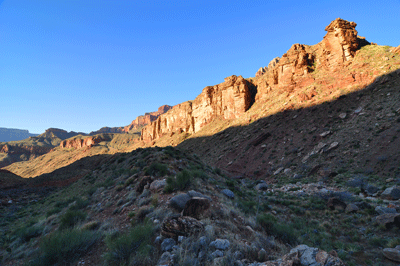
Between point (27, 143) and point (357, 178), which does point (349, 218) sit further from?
point (27, 143)

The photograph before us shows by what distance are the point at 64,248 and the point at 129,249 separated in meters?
1.84

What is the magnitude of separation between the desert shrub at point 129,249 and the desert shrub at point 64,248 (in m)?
0.92

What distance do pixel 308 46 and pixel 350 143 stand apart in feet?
110

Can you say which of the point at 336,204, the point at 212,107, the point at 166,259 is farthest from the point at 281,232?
the point at 212,107

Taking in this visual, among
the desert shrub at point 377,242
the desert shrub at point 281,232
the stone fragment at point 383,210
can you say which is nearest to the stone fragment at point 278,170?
the stone fragment at point 383,210

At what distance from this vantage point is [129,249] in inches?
153

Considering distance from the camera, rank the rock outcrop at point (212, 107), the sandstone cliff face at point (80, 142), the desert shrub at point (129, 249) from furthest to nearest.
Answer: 1. the sandstone cliff face at point (80, 142)
2. the rock outcrop at point (212, 107)
3. the desert shrub at point (129, 249)

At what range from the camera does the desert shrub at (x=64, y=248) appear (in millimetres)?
4109

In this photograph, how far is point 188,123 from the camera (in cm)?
6619

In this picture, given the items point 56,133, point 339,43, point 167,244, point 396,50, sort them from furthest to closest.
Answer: point 56,133, point 339,43, point 396,50, point 167,244

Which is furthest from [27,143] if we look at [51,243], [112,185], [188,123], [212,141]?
[51,243]

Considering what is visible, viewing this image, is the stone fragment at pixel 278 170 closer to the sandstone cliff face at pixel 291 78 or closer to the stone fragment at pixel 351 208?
the stone fragment at pixel 351 208

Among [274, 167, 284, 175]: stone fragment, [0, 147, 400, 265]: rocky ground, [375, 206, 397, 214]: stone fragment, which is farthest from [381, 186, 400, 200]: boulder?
[274, 167, 284, 175]: stone fragment

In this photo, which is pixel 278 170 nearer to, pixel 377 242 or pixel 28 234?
pixel 377 242
